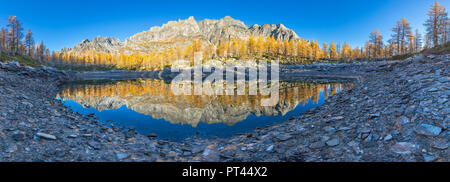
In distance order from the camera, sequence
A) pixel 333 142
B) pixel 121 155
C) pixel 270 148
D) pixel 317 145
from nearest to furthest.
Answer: pixel 121 155 → pixel 333 142 → pixel 317 145 → pixel 270 148

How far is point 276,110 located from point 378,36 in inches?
4428

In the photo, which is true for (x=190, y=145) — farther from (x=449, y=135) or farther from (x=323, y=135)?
(x=449, y=135)

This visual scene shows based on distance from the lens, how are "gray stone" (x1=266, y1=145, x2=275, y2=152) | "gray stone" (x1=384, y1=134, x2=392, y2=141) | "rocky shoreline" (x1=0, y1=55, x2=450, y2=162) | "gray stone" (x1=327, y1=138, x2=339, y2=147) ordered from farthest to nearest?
1. "gray stone" (x1=266, y1=145, x2=275, y2=152)
2. "gray stone" (x1=327, y1=138, x2=339, y2=147)
3. "gray stone" (x1=384, y1=134, x2=392, y2=141)
4. "rocky shoreline" (x1=0, y1=55, x2=450, y2=162)

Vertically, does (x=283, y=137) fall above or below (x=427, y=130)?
below

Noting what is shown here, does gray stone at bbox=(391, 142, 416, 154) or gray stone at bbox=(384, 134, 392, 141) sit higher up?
gray stone at bbox=(384, 134, 392, 141)

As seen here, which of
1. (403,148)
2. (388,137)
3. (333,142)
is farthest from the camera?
(333,142)

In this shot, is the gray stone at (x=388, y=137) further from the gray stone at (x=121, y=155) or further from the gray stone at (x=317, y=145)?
A: the gray stone at (x=121, y=155)

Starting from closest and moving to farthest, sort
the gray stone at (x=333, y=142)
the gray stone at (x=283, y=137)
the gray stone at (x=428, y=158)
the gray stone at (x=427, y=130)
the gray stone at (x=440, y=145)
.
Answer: the gray stone at (x=428, y=158) < the gray stone at (x=440, y=145) < the gray stone at (x=427, y=130) < the gray stone at (x=333, y=142) < the gray stone at (x=283, y=137)

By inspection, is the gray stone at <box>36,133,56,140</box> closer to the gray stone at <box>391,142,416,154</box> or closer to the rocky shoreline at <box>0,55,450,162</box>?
the rocky shoreline at <box>0,55,450,162</box>

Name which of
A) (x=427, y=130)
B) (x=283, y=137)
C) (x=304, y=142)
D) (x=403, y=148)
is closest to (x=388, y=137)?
(x=403, y=148)

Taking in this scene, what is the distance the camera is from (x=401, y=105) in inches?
328

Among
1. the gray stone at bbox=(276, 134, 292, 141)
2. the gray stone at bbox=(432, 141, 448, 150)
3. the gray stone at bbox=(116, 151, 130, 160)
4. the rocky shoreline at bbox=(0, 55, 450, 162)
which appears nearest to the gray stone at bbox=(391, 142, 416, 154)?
the rocky shoreline at bbox=(0, 55, 450, 162)

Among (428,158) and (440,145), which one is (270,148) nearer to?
(428,158)

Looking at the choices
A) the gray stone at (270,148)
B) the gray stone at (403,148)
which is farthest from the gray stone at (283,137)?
the gray stone at (403,148)
